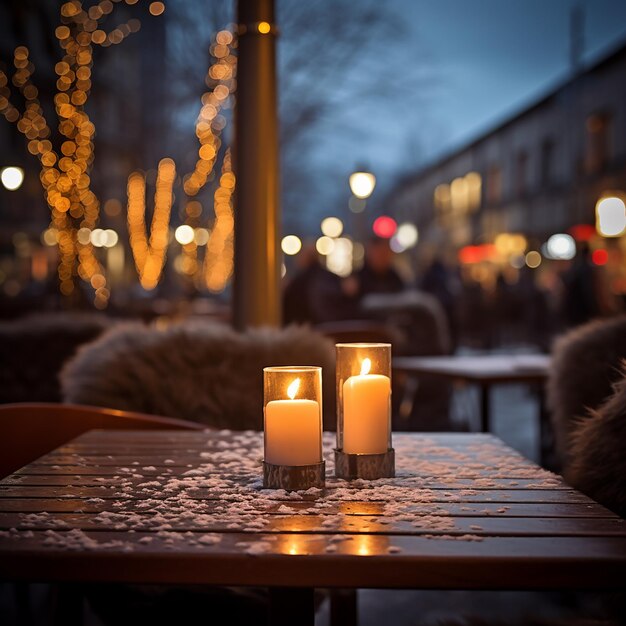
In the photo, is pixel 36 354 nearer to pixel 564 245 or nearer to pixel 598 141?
pixel 564 245

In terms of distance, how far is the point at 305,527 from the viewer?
4.94ft

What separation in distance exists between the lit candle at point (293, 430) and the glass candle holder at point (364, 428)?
13 centimetres

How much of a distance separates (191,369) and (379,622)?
47.6 inches

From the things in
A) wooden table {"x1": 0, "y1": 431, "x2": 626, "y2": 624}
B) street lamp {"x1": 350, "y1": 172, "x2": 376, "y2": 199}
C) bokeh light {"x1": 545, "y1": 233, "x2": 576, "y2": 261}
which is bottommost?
wooden table {"x1": 0, "y1": 431, "x2": 626, "y2": 624}

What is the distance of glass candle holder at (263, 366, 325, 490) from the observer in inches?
69.1

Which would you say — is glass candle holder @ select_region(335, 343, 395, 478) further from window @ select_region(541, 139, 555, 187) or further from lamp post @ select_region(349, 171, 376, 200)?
window @ select_region(541, 139, 555, 187)

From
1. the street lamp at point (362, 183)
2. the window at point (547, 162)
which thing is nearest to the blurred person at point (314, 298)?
the street lamp at point (362, 183)

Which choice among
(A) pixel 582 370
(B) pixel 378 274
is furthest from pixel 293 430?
(B) pixel 378 274

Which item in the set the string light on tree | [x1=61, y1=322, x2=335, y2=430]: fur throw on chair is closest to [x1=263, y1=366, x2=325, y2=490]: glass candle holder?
[x1=61, y1=322, x2=335, y2=430]: fur throw on chair

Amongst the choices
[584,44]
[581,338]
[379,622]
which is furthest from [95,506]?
[584,44]

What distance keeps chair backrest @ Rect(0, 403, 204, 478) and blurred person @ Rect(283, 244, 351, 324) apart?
18.2 feet

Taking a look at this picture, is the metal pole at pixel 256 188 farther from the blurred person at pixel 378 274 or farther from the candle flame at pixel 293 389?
the blurred person at pixel 378 274

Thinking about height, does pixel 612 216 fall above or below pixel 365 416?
above

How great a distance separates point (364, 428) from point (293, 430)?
201 mm
